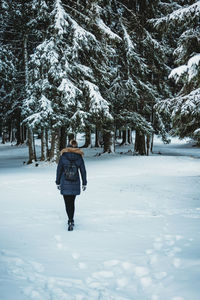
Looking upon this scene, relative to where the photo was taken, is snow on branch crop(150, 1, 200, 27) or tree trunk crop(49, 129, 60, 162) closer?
snow on branch crop(150, 1, 200, 27)

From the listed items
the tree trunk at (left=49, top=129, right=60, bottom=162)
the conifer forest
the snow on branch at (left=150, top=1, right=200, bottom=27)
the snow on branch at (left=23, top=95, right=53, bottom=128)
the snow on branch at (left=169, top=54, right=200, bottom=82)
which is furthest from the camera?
the tree trunk at (left=49, top=129, right=60, bottom=162)

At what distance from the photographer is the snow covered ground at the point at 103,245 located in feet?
11.8

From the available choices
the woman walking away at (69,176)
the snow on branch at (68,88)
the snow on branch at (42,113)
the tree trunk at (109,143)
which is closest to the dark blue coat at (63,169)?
the woman walking away at (69,176)

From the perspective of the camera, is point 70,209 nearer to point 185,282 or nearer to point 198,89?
point 185,282

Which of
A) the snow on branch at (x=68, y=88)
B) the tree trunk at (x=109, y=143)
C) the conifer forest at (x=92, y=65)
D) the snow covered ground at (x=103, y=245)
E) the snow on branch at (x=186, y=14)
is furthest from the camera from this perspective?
the tree trunk at (x=109, y=143)

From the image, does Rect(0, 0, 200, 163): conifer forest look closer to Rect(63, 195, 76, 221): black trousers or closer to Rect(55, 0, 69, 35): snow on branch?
Rect(55, 0, 69, 35): snow on branch

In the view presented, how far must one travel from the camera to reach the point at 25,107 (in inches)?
725

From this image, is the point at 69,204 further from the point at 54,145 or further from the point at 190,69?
the point at 54,145

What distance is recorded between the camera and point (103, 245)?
5.14 m

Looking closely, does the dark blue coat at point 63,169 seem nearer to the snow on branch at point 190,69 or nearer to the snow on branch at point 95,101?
the snow on branch at point 190,69

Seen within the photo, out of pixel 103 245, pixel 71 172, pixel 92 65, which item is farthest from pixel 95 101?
pixel 103 245

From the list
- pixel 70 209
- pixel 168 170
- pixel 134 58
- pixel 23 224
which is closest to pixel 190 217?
pixel 70 209

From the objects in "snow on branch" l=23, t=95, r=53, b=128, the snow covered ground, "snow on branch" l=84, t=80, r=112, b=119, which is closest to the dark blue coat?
the snow covered ground

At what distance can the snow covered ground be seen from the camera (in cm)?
361
